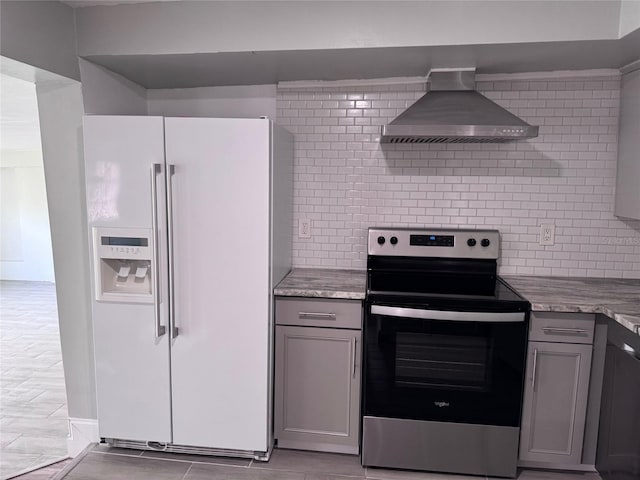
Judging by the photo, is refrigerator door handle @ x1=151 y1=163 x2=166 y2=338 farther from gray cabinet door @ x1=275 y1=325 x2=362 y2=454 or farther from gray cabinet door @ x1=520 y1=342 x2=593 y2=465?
gray cabinet door @ x1=520 y1=342 x2=593 y2=465

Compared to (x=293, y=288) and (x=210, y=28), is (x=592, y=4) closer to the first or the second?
(x=210, y=28)

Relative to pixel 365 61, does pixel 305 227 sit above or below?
below

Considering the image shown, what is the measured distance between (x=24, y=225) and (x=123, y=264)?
21.0 feet

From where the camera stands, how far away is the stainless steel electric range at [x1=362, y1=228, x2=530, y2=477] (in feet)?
6.79

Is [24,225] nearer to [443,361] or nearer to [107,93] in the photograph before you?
[107,93]

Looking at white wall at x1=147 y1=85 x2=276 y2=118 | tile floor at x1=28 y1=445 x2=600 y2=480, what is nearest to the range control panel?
white wall at x1=147 y1=85 x2=276 y2=118

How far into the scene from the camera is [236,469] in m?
2.24

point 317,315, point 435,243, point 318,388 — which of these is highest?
point 435,243

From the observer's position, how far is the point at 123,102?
2.57 metres

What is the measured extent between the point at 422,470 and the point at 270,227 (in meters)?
1.42

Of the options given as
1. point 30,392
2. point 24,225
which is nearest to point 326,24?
point 30,392

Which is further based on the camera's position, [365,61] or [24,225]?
[24,225]

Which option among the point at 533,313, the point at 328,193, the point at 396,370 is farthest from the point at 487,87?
the point at 396,370

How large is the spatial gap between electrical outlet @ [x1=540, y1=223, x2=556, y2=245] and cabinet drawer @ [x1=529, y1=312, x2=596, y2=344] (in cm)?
67
